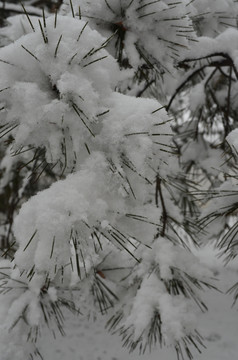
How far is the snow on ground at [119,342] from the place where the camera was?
278 cm

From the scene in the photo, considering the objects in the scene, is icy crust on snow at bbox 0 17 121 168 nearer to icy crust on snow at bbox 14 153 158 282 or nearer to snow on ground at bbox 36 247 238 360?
icy crust on snow at bbox 14 153 158 282

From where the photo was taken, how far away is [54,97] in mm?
724

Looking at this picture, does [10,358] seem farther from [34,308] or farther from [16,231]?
[16,231]

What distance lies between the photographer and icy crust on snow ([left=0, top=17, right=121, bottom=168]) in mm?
673

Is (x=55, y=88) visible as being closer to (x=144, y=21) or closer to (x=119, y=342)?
(x=144, y=21)

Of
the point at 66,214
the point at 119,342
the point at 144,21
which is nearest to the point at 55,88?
the point at 66,214

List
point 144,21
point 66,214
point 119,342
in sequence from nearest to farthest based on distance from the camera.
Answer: point 66,214
point 144,21
point 119,342

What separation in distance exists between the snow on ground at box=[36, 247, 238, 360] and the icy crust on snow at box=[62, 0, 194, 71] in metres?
2.51

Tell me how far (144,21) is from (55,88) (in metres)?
0.53

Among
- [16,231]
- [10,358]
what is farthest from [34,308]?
[16,231]

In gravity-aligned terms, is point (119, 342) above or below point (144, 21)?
below

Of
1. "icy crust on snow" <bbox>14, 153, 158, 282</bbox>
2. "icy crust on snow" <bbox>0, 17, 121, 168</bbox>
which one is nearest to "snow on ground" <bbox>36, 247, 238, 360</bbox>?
"icy crust on snow" <bbox>14, 153, 158, 282</bbox>

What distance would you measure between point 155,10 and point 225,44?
1.61 ft

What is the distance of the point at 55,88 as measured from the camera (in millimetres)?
727
